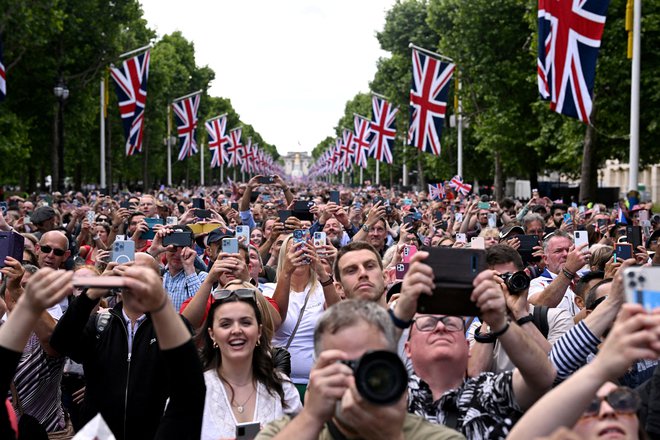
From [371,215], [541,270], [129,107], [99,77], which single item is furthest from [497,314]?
[99,77]

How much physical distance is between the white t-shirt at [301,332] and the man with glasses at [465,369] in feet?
6.82

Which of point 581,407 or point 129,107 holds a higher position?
point 129,107

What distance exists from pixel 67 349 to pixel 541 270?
5414mm

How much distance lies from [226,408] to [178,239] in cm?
314

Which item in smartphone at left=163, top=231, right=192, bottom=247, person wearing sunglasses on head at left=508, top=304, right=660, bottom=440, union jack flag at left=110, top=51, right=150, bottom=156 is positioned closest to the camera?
person wearing sunglasses on head at left=508, top=304, right=660, bottom=440

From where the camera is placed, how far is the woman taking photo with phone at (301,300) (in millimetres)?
6199

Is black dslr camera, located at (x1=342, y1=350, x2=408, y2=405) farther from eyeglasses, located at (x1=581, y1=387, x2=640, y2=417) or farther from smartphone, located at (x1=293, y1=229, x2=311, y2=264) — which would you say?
smartphone, located at (x1=293, y1=229, x2=311, y2=264)

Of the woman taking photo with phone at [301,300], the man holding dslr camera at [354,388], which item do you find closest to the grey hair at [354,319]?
the man holding dslr camera at [354,388]

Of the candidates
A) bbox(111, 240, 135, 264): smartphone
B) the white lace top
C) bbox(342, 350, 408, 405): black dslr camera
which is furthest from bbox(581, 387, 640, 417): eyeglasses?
bbox(111, 240, 135, 264): smartphone

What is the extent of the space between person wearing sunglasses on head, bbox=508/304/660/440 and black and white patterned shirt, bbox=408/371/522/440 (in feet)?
3.13

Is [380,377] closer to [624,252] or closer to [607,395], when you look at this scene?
[607,395]

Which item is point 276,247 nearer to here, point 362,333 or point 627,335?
point 362,333

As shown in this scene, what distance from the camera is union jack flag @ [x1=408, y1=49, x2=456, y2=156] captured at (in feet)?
99.7

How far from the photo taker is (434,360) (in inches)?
162
